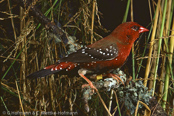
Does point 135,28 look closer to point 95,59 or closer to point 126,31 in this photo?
point 126,31

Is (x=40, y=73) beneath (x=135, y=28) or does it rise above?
beneath

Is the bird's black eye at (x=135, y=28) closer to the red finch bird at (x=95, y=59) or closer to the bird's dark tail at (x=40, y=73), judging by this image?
the red finch bird at (x=95, y=59)

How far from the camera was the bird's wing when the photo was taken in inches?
55.5

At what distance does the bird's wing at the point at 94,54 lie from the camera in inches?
55.5

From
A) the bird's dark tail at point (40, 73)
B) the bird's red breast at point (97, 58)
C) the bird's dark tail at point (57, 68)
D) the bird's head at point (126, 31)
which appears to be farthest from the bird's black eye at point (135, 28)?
the bird's dark tail at point (40, 73)

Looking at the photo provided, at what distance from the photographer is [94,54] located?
→ 143 cm

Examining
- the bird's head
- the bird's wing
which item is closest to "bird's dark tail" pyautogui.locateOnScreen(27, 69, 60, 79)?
the bird's wing

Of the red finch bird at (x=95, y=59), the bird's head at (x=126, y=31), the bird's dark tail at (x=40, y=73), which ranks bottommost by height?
the bird's dark tail at (x=40, y=73)

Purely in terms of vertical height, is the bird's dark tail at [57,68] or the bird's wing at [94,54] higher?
the bird's wing at [94,54]

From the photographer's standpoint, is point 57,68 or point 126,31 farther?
point 126,31

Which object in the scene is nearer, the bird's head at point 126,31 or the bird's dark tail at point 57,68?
the bird's dark tail at point 57,68

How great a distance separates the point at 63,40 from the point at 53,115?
1.48 feet

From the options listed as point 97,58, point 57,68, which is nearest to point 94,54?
point 97,58

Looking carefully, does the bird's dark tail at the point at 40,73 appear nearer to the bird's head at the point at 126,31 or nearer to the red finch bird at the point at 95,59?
the red finch bird at the point at 95,59
